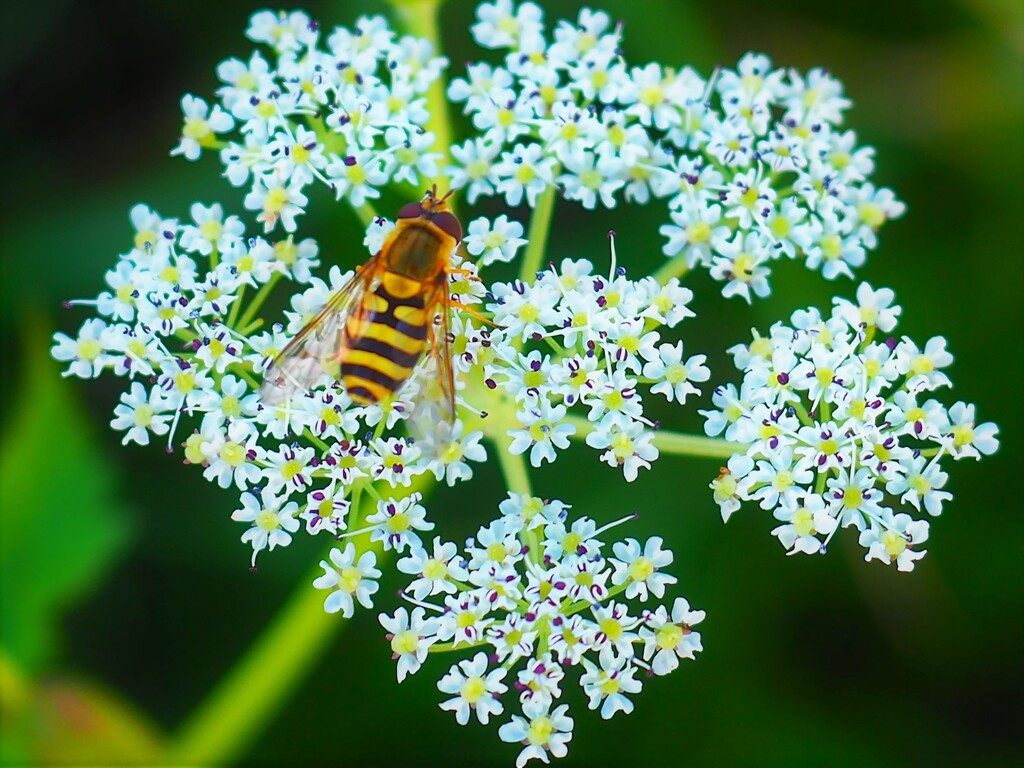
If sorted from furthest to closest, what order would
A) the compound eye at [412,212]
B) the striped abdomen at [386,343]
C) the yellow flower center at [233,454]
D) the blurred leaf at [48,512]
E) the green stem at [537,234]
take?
the blurred leaf at [48,512], the green stem at [537,234], the compound eye at [412,212], the yellow flower center at [233,454], the striped abdomen at [386,343]

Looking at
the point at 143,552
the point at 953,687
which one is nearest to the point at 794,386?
the point at 953,687

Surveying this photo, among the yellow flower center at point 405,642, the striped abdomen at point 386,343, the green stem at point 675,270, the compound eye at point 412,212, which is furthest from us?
the green stem at point 675,270

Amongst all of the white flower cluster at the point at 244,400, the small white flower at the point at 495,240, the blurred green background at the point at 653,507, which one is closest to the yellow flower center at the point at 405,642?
the white flower cluster at the point at 244,400

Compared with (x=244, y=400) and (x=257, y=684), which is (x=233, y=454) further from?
(x=257, y=684)

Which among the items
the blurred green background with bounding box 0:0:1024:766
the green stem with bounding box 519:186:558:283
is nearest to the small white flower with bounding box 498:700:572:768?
the green stem with bounding box 519:186:558:283

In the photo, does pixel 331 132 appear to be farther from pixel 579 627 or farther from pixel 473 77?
pixel 579 627

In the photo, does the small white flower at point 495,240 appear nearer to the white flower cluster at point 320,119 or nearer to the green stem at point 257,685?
the white flower cluster at point 320,119
